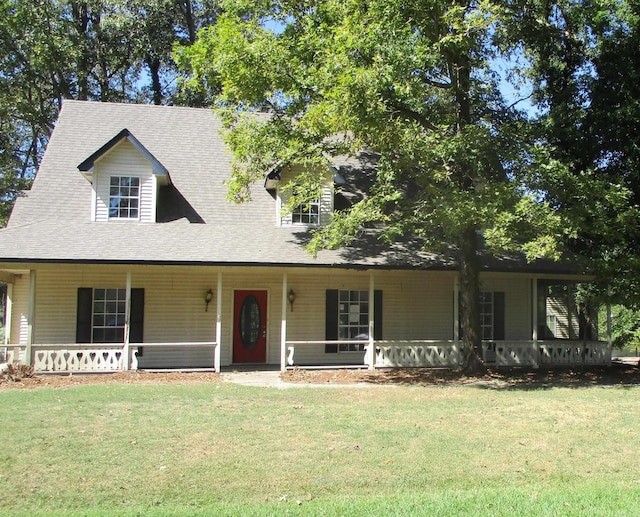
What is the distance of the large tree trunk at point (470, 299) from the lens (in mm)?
15305

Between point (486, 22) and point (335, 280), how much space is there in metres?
8.25

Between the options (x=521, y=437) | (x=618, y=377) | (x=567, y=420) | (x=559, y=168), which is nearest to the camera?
(x=521, y=437)

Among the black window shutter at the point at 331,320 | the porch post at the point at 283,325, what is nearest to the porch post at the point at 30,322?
the porch post at the point at 283,325

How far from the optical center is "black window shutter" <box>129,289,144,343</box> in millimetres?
16703

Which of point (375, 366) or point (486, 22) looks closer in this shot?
point (486, 22)

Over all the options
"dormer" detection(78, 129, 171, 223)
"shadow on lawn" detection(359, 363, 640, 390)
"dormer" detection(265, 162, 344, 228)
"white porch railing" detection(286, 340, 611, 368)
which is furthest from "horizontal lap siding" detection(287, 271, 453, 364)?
"dormer" detection(78, 129, 171, 223)

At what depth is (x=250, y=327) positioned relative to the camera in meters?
17.7

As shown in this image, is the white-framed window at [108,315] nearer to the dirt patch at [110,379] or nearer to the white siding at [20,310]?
the dirt patch at [110,379]

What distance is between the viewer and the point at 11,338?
18109 millimetres

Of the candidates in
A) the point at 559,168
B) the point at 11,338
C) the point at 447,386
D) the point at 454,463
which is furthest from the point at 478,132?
the point at 11,338

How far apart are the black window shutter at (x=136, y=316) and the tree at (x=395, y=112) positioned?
433 centimetres

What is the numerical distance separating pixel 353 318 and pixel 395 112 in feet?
21.8

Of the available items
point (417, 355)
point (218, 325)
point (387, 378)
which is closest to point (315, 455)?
point (387, 378)

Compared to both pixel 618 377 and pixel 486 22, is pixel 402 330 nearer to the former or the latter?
pixel 618 377
